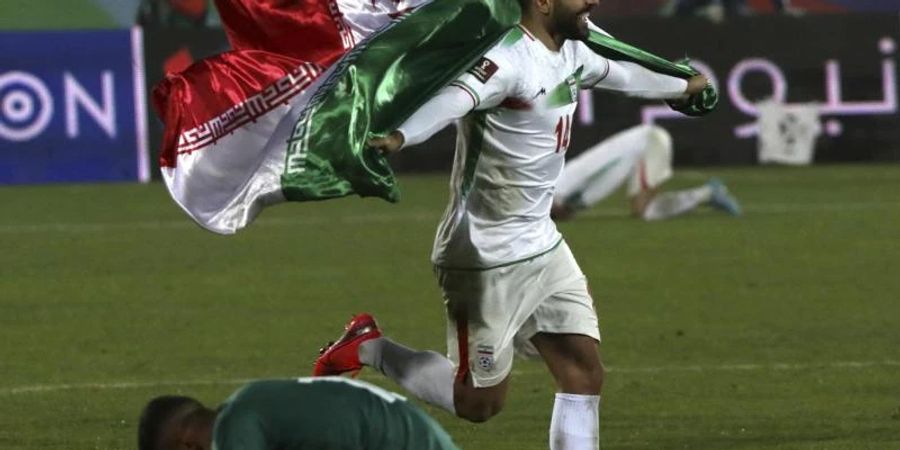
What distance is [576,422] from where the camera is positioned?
815 cm

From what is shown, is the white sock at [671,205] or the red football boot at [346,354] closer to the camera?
the red football boot at [346,354]

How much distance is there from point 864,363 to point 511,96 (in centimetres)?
Result: 415

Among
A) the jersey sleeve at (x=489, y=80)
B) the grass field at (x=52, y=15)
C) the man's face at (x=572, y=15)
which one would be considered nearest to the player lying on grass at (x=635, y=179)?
the grass field at (x=52, y=15)

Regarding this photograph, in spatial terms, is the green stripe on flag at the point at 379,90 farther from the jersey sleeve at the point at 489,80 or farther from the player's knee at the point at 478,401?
the player's knee at the point at 478,401

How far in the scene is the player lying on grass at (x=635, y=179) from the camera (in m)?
18.5

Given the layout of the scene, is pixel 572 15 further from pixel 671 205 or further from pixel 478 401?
pixel 671 205

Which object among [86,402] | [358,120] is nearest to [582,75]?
[358,120]

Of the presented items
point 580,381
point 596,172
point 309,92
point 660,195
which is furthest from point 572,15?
point 660,195

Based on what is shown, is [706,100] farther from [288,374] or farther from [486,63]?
[288,374]

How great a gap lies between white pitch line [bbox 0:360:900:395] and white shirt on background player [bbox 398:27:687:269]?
2.97 m

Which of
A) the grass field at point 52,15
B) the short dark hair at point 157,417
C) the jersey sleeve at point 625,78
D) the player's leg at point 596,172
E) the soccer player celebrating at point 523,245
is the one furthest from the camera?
the grass field at point 52,15

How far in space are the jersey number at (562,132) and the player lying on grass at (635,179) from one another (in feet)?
33.0

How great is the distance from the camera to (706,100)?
877cm

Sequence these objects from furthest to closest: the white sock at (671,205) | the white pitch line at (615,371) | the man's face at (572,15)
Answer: the white sock at (671,205)
the white pitch line at (615,371)
the man's face at (572,15)
